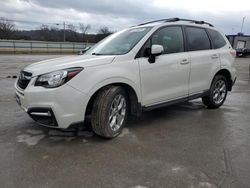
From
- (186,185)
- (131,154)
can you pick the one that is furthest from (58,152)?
(186,185)

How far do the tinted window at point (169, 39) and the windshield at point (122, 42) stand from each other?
0.22 m

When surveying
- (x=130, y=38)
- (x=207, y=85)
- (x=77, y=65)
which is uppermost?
(x=130, y=38)

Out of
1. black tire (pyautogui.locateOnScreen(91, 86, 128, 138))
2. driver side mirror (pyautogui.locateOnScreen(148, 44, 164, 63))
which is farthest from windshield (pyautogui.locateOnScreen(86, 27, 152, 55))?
black tire (pyautogui.locateOnScreen(91, 86, 128, 138))

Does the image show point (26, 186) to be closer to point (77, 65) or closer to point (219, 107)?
point (77, 65)

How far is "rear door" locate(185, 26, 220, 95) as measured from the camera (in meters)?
4.62

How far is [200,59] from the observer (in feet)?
15.5

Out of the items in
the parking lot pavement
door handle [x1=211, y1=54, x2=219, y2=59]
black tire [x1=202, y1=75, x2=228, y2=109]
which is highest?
door handle [x1=211, y1=54, x2=219, y2=59]

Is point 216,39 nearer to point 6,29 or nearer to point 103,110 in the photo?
point 103,110

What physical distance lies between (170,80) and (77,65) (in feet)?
5.91

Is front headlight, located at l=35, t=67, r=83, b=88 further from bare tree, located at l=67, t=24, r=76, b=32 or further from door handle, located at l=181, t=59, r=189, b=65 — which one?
bare tree, located at l=67, t=24, r=76, b=32

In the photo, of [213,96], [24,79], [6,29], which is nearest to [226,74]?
[213,96]

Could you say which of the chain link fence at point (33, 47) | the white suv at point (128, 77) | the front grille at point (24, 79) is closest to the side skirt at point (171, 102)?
the white suv at point (128, 77)

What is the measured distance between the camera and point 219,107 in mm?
5641

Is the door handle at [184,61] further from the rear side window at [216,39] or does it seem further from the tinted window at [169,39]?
the rear side window at [216,39]
